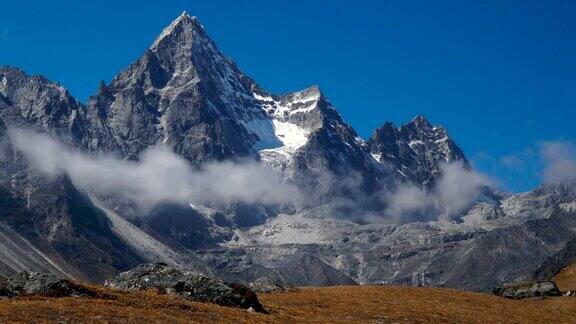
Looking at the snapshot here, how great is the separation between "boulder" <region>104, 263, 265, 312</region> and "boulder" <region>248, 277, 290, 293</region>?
12.4 m

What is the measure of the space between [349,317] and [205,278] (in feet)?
33.0

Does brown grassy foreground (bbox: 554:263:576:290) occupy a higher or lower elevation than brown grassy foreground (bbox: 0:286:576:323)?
higher

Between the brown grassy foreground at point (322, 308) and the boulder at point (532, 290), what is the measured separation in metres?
2.06

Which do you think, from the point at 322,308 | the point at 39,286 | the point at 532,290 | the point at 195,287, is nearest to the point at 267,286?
the point at 322,308

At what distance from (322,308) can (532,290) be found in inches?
1085

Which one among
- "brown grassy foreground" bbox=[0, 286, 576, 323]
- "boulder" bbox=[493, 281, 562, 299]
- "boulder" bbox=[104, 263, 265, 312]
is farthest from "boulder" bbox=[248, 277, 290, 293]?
"boulder" bbox=[493, 281, 562, 299]

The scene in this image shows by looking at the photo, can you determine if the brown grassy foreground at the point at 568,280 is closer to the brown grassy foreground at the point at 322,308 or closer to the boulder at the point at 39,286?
the brown grassy foreground at the point at 322,308

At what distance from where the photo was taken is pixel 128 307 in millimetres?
42031

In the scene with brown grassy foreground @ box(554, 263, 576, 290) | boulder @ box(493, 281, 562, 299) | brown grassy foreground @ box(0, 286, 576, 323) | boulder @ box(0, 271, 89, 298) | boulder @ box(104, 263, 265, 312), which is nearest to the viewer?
brown grassy foreground @ box(0, 286, 576, 323)

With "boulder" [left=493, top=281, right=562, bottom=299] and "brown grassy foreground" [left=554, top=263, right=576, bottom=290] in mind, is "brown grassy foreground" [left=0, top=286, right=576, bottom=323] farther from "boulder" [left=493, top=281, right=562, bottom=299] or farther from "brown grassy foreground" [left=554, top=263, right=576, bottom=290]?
"brown grassy foreground" [left=554, top=263, right=576, bottom=290]

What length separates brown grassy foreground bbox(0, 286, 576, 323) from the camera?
39.1 meters

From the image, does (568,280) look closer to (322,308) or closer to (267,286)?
(267,286)

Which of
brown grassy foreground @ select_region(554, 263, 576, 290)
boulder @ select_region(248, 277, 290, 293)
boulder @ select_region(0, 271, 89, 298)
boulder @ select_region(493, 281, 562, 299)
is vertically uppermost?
brown grassy foreground @ select_region(554, 263, 576, 290)

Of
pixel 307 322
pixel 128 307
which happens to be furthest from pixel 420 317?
pixel 128 307
